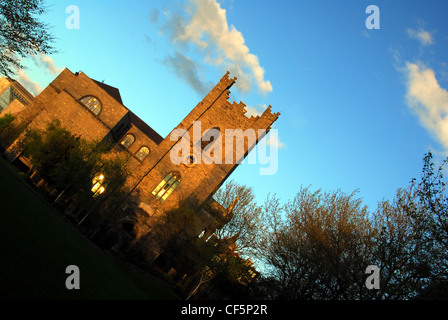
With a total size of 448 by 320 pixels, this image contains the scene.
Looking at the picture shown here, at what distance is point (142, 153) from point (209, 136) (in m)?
10.6

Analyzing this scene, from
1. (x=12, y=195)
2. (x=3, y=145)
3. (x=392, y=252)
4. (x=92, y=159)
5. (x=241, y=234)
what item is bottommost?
(x=3, y=145)

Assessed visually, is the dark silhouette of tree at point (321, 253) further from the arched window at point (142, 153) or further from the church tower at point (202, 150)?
the arched window at point (142, 153)

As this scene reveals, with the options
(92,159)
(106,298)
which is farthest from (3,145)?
(106,298)

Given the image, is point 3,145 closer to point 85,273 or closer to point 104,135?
point 104,135

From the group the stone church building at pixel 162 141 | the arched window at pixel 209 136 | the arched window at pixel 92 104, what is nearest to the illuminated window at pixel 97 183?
the stone church building at pixel 162 141

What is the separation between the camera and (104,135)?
3484 centimetres

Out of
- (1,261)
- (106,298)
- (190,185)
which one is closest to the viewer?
(1,261)

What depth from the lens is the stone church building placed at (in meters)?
31.8

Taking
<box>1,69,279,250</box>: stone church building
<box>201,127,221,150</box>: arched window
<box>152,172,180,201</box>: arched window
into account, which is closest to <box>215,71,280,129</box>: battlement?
<box>1,69,279,250</box>: stone church building

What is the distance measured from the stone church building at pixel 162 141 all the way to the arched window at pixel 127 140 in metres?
1.29

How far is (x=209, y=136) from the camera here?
1369 inches

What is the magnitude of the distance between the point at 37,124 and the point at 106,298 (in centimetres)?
2890

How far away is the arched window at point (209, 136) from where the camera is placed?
113ft

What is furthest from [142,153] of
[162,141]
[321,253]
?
[321,253]
